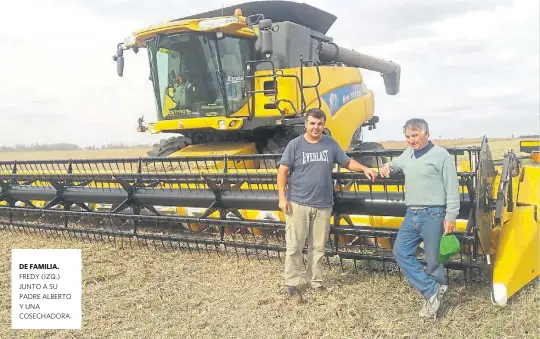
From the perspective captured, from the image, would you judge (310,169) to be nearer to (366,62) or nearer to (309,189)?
(309,189)

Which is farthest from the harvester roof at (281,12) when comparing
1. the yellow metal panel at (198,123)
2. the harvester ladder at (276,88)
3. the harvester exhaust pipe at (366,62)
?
the yellow metal panel at (198,123)

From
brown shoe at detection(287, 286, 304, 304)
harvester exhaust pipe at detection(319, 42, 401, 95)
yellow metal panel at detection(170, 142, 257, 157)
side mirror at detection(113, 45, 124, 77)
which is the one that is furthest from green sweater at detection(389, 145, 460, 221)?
harvester exhaust pipe at detection(319, 42, 401, 95)

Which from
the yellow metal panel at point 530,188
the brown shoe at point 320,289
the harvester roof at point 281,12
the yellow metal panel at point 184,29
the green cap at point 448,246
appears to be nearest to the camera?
the green cap at point 448,246

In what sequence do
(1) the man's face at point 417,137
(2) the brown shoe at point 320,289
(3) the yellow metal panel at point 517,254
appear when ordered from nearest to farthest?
(1) the man's face at point 417,137 → (3) the yellow metal panel at point 517,254 → (2) the brown shoe at point 320,289

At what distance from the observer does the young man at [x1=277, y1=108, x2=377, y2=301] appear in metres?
3.73

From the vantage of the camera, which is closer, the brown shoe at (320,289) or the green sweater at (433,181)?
the green sweater at (433,181)

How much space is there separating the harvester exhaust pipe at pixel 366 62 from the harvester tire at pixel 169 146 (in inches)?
97.9

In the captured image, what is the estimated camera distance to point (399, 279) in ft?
12.9

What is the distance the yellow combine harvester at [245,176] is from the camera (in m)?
3.74

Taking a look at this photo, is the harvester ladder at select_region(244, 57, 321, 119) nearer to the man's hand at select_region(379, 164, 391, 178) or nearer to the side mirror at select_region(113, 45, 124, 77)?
the side mirror at select_region(113, 45, 124, 77)

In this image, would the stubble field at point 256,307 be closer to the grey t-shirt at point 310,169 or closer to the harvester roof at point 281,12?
the grey t-shirt at point 310,169

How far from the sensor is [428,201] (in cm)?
326

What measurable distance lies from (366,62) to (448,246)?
7350 millimetres

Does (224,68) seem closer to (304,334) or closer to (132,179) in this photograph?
(132,179)
